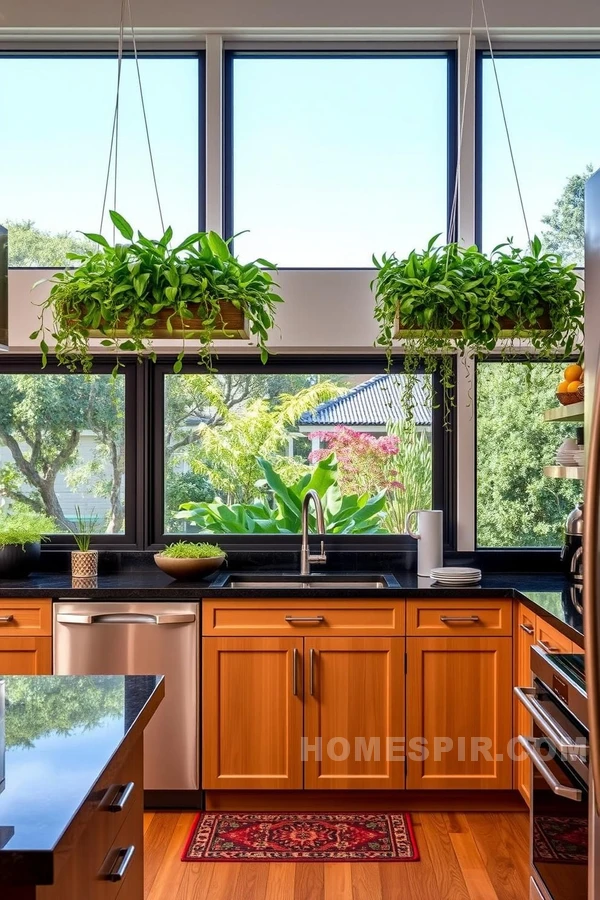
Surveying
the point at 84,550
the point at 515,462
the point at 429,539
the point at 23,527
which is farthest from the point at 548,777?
the point at 23,527

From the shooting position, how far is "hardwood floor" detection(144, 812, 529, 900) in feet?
8.93

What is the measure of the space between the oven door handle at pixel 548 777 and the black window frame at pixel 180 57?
2826 millimetres

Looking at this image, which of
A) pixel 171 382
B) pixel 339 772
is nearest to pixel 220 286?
pixel 171 382

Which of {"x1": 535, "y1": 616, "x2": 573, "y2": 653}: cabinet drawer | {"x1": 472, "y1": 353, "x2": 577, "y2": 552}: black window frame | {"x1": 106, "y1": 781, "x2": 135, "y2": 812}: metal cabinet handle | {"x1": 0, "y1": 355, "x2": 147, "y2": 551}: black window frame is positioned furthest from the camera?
{"x1": 0, "y1": 355, "x2": 147, "y2": 551}: black window frame

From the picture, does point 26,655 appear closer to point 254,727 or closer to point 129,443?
point 254,727

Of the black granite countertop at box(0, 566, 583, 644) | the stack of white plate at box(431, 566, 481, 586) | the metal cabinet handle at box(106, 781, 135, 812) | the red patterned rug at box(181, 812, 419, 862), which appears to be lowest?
the red patterned rug at box(181, 812, 419, 862)

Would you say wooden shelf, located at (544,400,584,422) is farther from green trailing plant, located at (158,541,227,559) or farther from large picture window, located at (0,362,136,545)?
large picture window, located at (0,362,136,545)

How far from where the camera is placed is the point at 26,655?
3.37 m

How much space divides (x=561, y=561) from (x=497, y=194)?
183cm

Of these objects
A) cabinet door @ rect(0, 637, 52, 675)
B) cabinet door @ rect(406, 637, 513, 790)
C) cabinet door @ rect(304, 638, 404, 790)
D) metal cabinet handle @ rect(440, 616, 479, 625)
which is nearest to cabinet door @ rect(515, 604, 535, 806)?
cabinet door @ rect(406, 637, 513, 790)

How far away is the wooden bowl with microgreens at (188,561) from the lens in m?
3.55

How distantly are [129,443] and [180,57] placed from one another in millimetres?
1963

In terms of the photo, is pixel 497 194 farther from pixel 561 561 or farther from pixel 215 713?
pixel 215 713

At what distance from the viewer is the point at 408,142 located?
409cm
